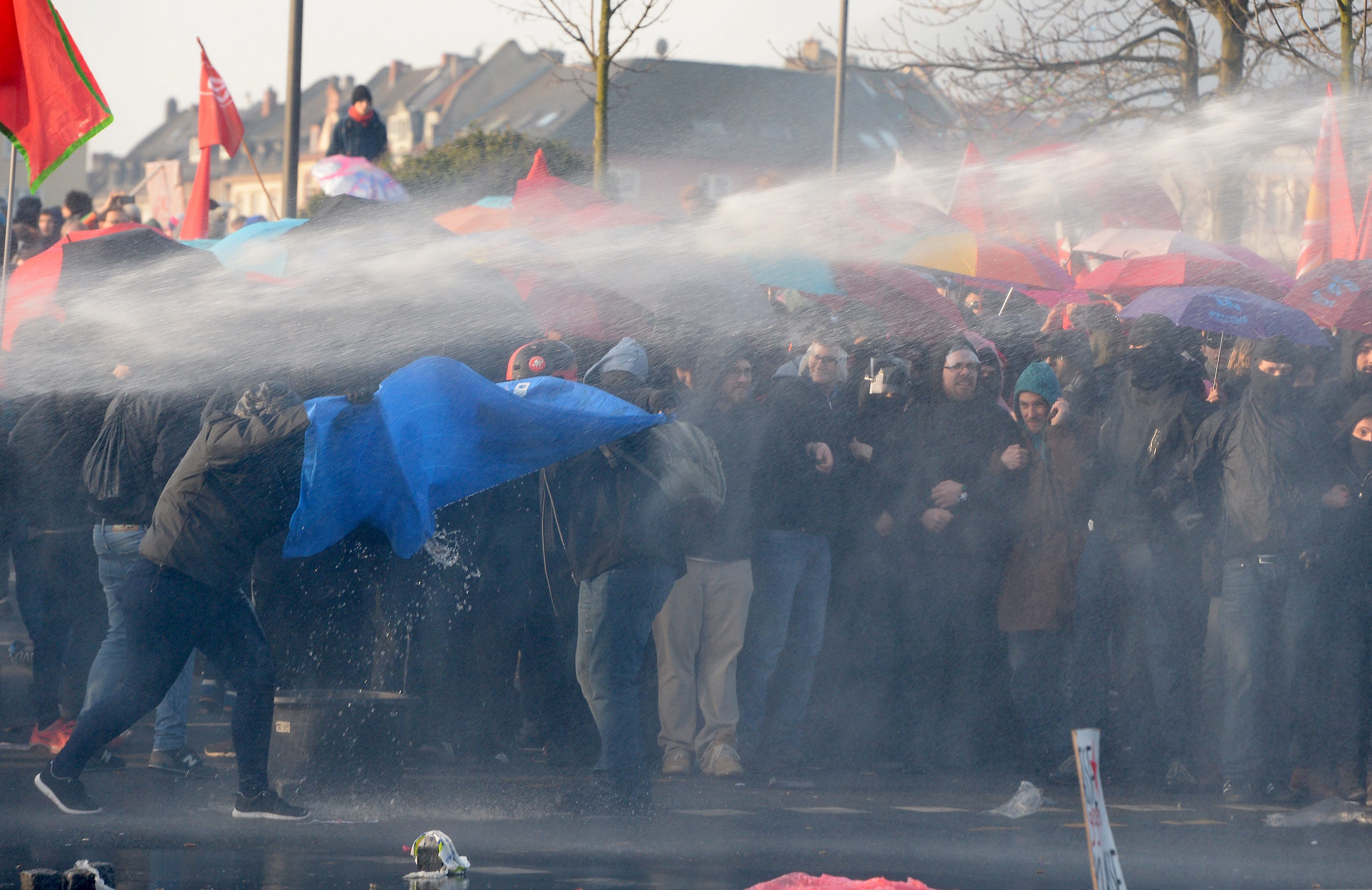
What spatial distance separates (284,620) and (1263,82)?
11.8 meters

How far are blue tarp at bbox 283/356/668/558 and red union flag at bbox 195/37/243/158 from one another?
19.5 ft

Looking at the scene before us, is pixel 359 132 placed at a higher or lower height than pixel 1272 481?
higher

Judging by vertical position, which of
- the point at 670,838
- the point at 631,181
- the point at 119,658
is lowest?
the point at 670,838

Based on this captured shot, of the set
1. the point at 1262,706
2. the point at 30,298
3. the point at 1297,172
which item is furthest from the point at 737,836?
the point at 1297,172

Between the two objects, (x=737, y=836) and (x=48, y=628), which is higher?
(x=48, y=628)

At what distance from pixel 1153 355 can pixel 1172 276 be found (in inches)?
77.2

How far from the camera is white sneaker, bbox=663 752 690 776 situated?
302 inches

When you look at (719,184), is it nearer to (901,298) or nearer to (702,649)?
(901,298)

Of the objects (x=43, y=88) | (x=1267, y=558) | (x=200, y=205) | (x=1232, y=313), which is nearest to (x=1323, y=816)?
(x=1267, y=558)

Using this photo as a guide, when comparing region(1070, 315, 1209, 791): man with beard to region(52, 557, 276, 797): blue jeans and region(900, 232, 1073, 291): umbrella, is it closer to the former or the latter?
region(900, 232, 1073, 291): umbrella

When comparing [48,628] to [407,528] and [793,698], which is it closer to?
[407,528]

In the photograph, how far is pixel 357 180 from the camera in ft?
39.8

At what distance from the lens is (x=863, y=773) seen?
25.8 ft

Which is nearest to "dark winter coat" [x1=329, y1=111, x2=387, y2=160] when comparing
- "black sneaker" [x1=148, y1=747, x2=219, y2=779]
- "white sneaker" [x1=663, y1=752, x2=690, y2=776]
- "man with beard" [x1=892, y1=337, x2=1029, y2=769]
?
"man with beard" [x1=892, y1=337, x2=1029, y2=769]
